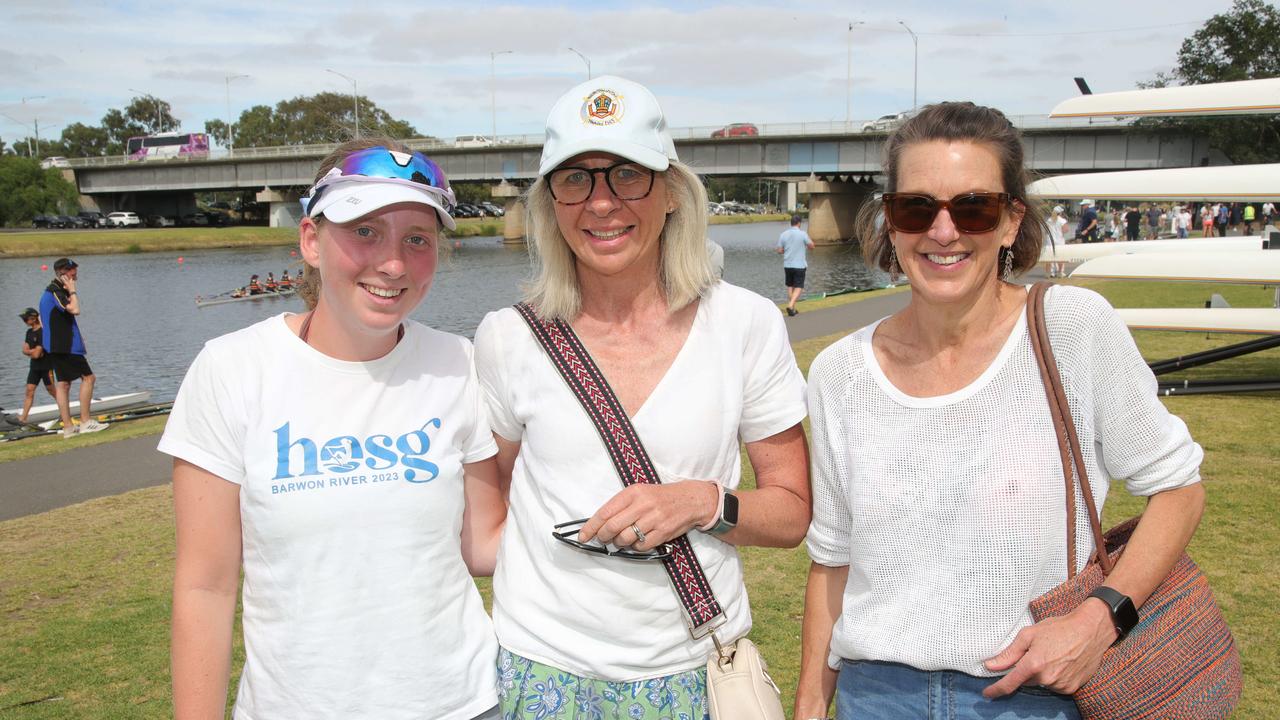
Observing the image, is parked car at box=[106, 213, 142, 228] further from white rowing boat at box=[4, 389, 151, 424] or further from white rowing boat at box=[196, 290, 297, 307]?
white rowing boat at box=[4, 389, 151, 424]

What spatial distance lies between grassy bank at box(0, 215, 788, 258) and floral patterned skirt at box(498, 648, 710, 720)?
142 feet

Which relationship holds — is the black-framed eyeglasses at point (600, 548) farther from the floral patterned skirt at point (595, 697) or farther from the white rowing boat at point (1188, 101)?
the white rowing boat at point (1188, 101)

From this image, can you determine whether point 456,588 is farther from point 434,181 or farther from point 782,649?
point 782,649

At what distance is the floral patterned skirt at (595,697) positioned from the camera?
2.09 m

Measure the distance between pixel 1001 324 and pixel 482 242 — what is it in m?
63.7

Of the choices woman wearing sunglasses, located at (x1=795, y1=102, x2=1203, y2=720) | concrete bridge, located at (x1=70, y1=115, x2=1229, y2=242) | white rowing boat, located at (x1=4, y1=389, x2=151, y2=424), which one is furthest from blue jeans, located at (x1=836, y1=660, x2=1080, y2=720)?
concrete bridge, located at (x1=70, y1=115, x2=1229, y2=242)

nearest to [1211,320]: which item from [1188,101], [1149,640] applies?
[1188,101]

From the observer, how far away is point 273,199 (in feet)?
220

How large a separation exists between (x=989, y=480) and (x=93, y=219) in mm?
77192

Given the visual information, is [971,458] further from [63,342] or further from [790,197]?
[790,197]

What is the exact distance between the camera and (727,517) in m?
2.10

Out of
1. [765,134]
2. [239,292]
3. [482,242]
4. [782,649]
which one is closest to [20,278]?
[239,292]

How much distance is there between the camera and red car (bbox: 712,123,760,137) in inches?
1986

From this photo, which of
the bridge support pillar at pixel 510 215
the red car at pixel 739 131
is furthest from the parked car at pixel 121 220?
the red car at pixel 739 131
